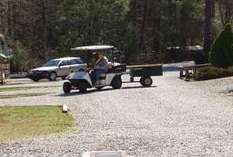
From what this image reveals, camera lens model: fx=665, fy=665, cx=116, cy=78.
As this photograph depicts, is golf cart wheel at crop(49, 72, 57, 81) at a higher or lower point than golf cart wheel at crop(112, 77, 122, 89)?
lower

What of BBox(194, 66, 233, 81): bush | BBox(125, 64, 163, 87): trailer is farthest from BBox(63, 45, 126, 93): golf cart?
BBox(194, 66, 233, 81): bush

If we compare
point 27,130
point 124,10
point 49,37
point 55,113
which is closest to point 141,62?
point 124,10

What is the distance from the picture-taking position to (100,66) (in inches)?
1196

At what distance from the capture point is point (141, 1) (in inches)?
2844

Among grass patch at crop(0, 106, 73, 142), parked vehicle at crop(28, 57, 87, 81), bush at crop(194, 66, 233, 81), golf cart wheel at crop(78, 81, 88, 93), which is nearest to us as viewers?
grass patch at crop(0, 106, 73, 142)

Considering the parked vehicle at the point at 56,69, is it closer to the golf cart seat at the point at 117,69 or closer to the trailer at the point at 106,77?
the trailer at the point at 106,77

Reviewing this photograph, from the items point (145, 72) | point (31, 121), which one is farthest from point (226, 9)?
point (31, 121)

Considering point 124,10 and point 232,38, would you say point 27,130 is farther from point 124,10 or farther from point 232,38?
point 124,10

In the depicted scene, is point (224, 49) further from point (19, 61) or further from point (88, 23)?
point (88, 23)

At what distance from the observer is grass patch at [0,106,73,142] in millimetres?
15227

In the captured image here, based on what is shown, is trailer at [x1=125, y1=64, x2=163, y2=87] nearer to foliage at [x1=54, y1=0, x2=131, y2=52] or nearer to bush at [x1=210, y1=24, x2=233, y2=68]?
bush at [x1=210, y1=24, x2=233, y2=68]

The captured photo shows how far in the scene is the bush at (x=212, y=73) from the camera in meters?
33.4

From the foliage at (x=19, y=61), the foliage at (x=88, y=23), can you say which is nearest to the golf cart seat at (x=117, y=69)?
the foliage at (x=19, y=61)

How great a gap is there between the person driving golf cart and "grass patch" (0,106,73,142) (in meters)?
8.47
